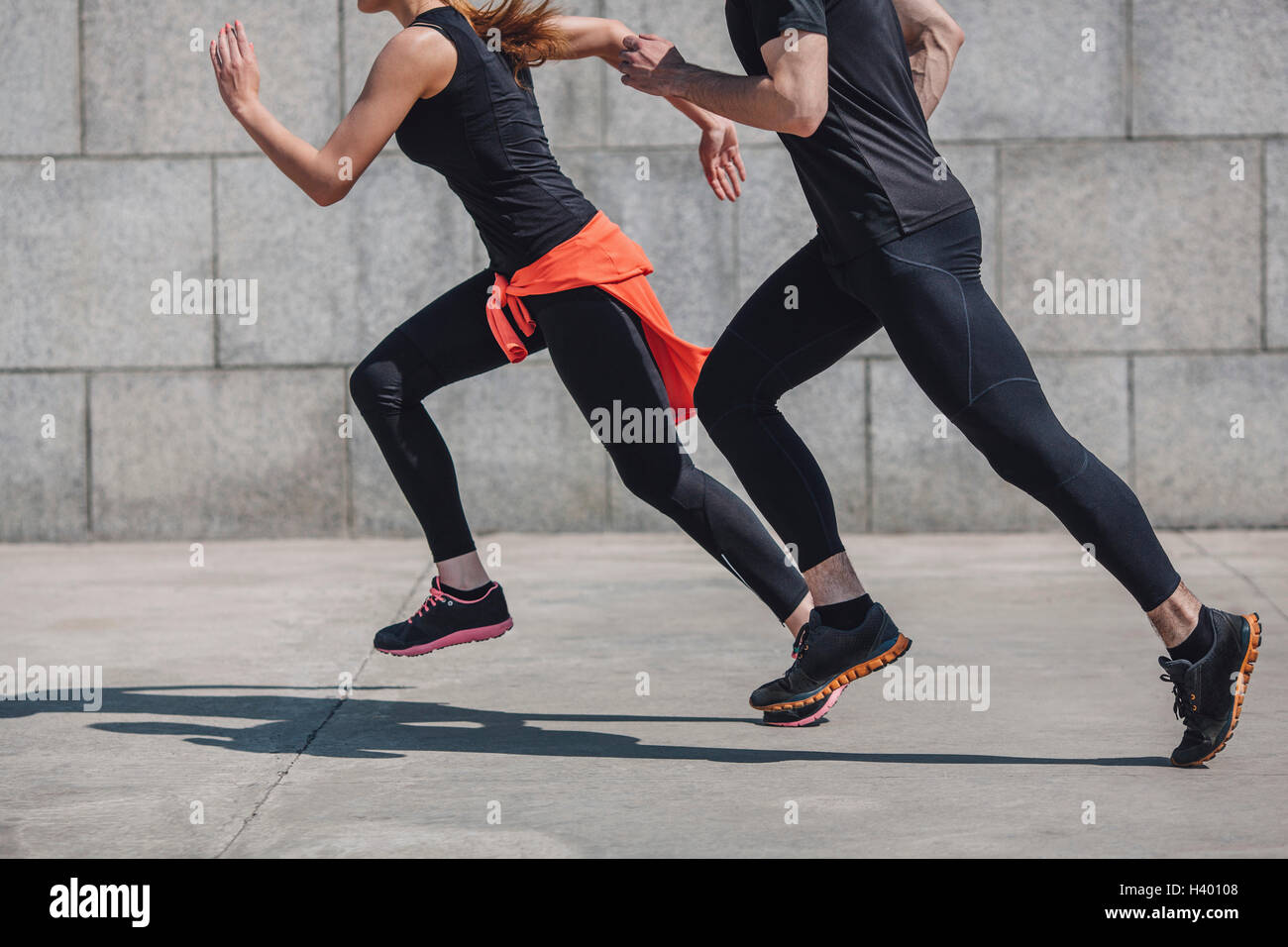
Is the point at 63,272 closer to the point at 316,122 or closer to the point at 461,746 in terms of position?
the point at 316,122

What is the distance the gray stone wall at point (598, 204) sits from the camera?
7527mm

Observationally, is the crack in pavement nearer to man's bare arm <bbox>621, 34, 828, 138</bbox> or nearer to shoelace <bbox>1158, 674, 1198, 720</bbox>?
man's bare arm <bbox>621, 34, 828, 138</bbox>

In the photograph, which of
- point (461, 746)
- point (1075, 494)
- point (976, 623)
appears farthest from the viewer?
point (976, 623)

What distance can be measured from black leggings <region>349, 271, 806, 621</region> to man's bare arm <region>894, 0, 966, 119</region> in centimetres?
91

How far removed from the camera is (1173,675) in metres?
3.46

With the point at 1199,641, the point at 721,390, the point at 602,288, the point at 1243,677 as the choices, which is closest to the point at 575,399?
the point at 602,288

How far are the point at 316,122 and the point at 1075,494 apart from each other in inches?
204

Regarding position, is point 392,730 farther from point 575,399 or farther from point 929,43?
point 929,43

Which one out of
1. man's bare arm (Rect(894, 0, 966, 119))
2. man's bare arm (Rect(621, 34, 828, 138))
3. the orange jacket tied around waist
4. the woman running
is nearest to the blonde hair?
the woman running

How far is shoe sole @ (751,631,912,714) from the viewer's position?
373cm

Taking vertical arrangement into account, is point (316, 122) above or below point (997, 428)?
above

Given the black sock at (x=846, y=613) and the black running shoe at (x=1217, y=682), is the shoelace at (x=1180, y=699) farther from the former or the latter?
the black sock at (x=846, y=613)

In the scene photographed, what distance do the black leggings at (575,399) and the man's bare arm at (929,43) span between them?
0.91 meters
